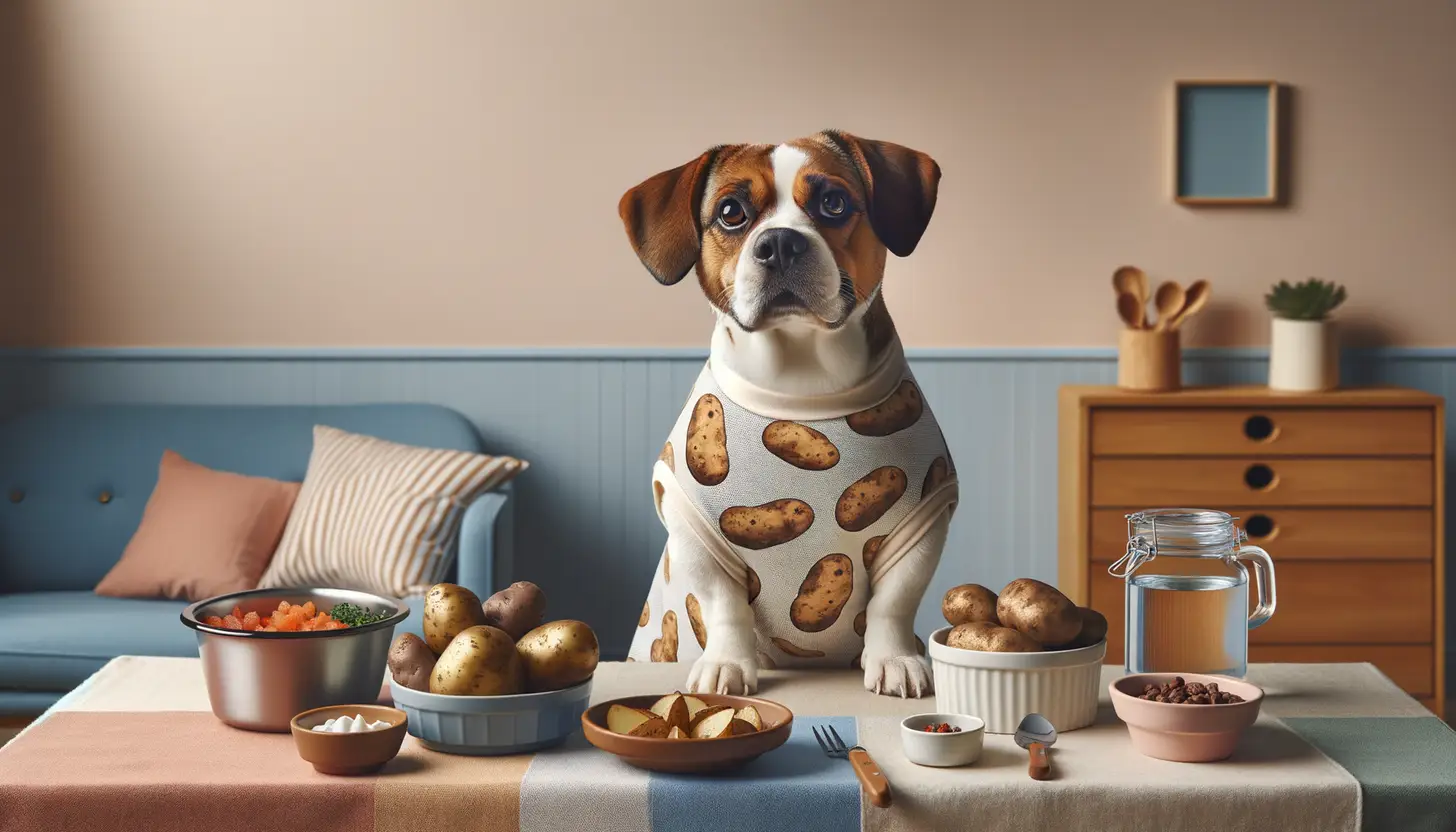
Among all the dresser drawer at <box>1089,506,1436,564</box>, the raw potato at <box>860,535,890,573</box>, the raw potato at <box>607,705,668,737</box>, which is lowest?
the dresser drawer at <box>1089,506,1436,564</box>

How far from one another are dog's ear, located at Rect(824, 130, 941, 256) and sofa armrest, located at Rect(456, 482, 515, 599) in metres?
1.51

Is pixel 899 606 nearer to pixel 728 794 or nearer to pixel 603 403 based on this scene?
pixel 728 794

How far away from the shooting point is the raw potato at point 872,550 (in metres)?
1.42

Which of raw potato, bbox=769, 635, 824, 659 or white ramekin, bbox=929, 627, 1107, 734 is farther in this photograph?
raw potato, bbox=769, 635, 824, 659

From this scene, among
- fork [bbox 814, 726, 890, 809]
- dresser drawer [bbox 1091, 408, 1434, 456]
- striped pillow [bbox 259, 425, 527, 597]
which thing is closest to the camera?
fork [bbox 814, 726, 890, 809]

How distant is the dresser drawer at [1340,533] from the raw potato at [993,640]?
2.03 meters

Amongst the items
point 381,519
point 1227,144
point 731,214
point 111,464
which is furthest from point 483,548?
point 1227,144

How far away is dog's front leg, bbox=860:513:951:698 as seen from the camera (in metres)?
1.40

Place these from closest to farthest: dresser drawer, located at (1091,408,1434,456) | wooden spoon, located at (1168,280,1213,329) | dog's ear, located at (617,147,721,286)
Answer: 1. dog's ear, located at (617,147,721,286)
2. dresser drawer, located at (1091,408,1434,456)
3. wooden spoon, located at (1168,280,1213,329)

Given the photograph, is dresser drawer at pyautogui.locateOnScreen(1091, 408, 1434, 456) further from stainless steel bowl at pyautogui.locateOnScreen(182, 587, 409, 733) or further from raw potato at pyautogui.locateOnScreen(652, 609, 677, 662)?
stainless steel bowl at pyautogui.locateOnScreen(182, 587, 409, 733)

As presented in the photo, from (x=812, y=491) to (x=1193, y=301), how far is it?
7.55 ft

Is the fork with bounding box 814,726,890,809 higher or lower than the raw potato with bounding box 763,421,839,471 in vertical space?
lower

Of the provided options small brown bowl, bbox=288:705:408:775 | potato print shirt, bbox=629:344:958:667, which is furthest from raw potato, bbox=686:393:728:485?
small brown bowl, bbox=288:705:408:775

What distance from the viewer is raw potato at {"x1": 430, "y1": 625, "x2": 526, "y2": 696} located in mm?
1142
